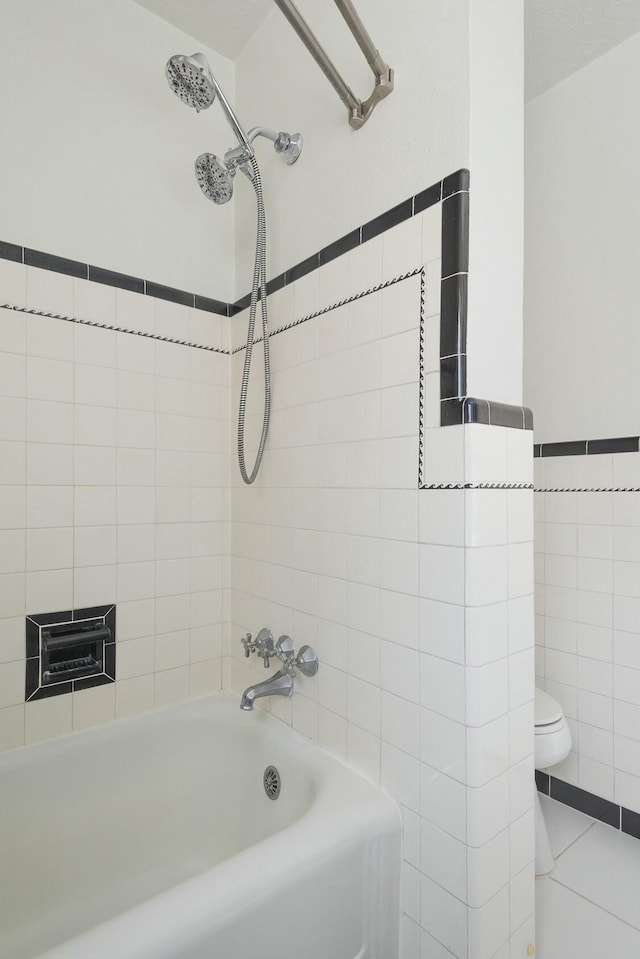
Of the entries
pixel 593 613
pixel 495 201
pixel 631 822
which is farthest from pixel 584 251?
pixel 631 822

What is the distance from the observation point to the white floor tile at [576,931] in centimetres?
130

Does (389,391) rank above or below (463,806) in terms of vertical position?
above

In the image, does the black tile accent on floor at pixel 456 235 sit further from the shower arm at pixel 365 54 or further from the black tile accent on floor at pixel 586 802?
the black tile accent on floor at pixel 586 802

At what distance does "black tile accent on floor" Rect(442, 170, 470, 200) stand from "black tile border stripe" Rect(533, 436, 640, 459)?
1.14 meters

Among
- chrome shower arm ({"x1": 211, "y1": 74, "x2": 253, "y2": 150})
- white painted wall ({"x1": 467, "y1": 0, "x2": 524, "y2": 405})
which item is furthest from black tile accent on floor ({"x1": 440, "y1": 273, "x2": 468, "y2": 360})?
chrome shower arm ({"x1": 211, "y1": 74, "x2": 253, "y2": 150})

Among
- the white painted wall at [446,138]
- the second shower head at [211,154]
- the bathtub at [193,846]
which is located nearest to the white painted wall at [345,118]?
the white painted wall at [446,138]

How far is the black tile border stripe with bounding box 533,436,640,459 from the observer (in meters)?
1.74

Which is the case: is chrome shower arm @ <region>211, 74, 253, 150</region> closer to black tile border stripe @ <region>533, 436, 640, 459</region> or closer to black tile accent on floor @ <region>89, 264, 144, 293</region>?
black tile accent on floor @ <region>89, 264, 144, 293</region>

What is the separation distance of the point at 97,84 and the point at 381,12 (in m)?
0.88

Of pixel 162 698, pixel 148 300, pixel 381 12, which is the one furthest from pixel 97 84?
pixel 162 698

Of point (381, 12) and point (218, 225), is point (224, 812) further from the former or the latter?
point (381, 12)

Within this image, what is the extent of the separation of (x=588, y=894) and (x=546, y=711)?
0.50 metres

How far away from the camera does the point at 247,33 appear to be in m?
1.71

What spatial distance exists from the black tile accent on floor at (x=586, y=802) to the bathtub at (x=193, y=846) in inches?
42.2
